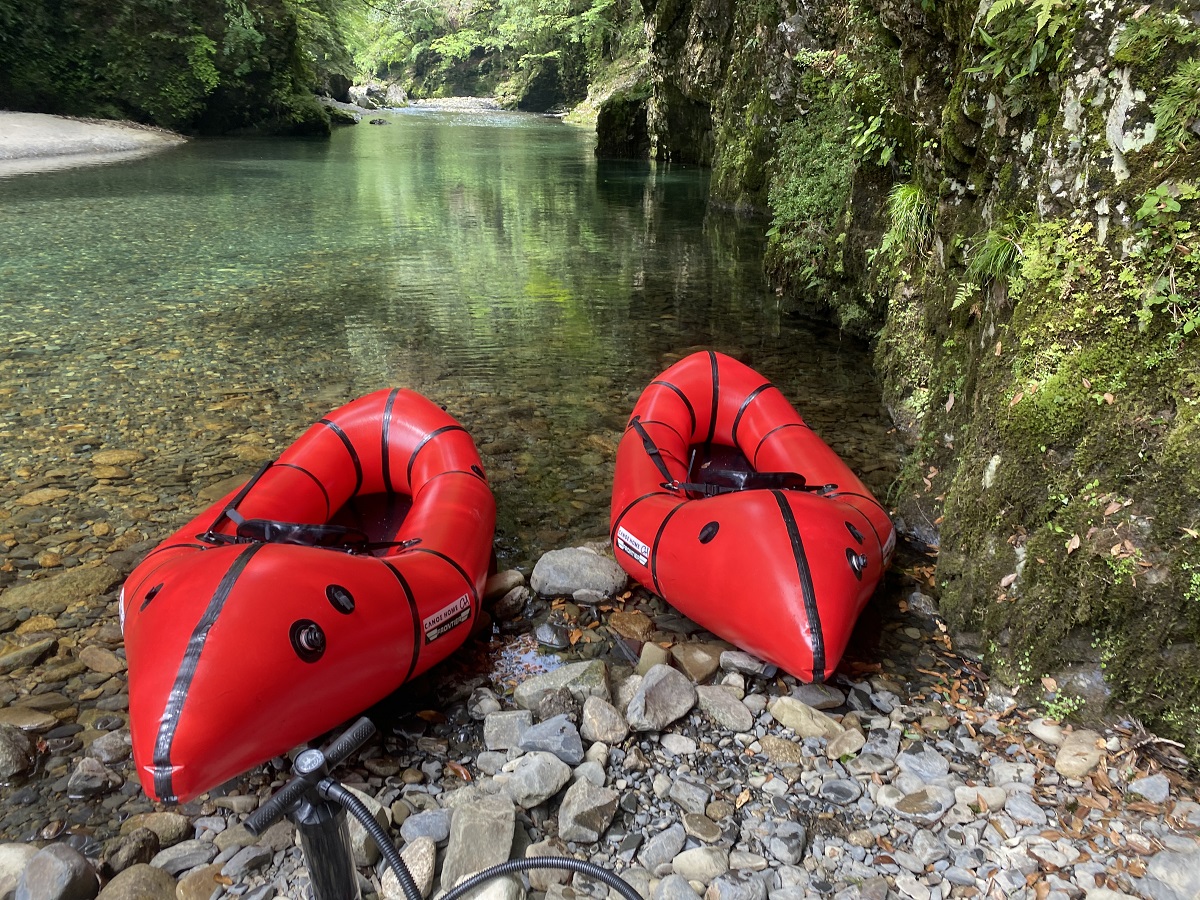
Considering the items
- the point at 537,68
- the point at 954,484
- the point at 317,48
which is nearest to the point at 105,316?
the point at 954,484

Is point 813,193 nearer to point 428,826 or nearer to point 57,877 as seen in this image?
point 428,826

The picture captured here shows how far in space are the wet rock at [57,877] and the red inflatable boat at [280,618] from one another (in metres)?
0.33

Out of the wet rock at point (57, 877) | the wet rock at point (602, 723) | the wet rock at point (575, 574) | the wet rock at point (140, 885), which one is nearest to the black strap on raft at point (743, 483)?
the wet rock at point (575, 574)

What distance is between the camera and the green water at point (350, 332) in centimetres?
462

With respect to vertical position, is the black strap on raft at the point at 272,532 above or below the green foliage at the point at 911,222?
below

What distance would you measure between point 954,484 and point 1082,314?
39.1 inches

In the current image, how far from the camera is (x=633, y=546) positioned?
11.4ft

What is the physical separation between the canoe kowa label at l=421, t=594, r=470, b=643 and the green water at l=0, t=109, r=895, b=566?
0.88 m

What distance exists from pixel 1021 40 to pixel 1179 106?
126 centimetres

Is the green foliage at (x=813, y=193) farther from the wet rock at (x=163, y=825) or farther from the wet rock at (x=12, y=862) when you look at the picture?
the wet rock at (x=12, y=862)

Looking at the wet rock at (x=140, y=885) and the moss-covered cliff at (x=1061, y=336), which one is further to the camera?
the moss-covered cliff at (x=1061, y=336)

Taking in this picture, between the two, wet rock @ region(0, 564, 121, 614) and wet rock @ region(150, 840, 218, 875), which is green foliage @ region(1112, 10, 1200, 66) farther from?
wet rock @ region(0, 564, 121, 614)

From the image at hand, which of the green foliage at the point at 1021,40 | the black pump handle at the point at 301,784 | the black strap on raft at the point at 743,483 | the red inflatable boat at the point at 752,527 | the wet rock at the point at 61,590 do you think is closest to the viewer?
the black pump handle at the point at 301,784

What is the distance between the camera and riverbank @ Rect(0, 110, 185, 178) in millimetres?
16172
